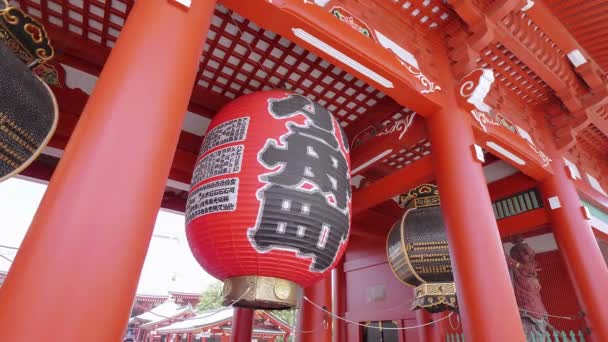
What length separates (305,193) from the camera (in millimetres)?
1836

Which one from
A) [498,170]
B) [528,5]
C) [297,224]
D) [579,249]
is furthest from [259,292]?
[498,170]

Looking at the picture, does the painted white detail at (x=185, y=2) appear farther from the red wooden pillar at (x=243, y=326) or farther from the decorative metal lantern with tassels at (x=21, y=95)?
the red wooden pillar at (x=243, y=326)

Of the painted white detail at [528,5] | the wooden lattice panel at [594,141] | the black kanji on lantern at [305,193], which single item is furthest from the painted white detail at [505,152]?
the black kanji on lantern at [305,193]

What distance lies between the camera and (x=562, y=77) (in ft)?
Result: 13.3

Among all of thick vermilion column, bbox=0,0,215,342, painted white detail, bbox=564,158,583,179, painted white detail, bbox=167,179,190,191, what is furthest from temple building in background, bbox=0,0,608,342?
painted white detail, bbox=167,179,190,191

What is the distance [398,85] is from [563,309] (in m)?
4.46

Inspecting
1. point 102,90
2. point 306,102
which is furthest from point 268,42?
point 102,90

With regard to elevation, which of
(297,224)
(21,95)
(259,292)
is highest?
(21,95)

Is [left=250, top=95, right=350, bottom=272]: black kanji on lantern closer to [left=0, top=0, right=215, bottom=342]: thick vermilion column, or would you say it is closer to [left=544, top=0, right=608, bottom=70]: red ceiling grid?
[left=0, top=0, right=215, bottom=342]: thick vermilion column

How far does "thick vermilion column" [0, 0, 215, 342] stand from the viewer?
3.18 feet

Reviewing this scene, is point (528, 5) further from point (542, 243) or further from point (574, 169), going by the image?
point (542, 243)

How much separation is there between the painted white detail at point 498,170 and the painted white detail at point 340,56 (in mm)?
2873

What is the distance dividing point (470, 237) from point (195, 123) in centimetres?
309

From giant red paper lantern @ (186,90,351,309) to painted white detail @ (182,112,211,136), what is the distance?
76.3 inches
